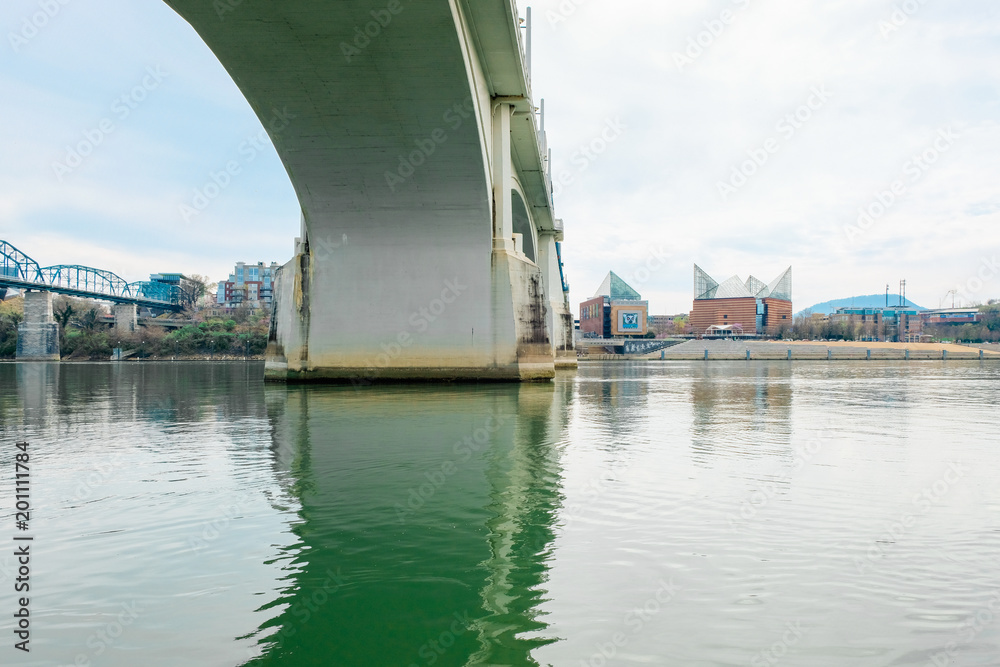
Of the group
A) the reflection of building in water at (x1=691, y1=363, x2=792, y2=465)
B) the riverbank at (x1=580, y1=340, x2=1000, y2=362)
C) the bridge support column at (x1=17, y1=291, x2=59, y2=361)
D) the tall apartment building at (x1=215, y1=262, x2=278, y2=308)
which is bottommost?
the reflection of building in water at (x1=691, y1=363, x2=792, y2=465)

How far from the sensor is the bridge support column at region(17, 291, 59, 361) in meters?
94.4

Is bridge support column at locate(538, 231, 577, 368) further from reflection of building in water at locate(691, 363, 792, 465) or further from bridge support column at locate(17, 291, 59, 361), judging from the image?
bridge support column at locate(17, 291, 59, 361)

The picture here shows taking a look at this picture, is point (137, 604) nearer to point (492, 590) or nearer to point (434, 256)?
point (492, 590)

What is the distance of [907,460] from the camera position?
32.3ft

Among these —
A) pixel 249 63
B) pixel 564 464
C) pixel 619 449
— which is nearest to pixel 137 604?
pixel 564 464

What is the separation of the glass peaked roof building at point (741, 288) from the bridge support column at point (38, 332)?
12837 cm

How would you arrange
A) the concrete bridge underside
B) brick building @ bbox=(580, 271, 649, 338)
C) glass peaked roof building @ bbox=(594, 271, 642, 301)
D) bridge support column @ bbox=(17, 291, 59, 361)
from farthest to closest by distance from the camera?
glass peaked roof building @ bbox=(594, 271, 642, 301) → brick building @ bbox=(580, 271, 649, 338) → bridge support column @ bbox=(17, 291, 59, 361) → the concrete bridge underside

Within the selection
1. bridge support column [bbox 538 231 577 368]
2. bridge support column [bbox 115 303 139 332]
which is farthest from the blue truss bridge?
bridge support column [bbox 538 231 577 368]

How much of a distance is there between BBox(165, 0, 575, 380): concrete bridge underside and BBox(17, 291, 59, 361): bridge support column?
82.0m

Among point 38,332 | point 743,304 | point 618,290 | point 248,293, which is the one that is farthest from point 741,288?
point 38,332

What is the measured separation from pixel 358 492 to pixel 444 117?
1720 centimetres

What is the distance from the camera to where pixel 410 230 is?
1097 inches

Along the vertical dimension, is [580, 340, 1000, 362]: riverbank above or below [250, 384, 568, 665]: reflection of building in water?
above

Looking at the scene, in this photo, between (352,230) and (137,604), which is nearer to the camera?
(137,604)
